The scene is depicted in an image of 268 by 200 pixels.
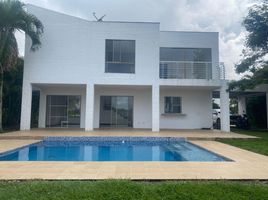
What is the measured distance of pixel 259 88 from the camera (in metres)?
20.2

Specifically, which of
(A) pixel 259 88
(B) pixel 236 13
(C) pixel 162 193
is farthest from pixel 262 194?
(A) pixel 259 88

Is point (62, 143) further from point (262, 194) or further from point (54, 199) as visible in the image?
point (262, 194)

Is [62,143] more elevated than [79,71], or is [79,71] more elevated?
[79,71]

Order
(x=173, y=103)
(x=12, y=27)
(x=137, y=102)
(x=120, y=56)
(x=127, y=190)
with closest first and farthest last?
(x=127, y=190) < (x=12, y=27) < (x=120, y=56) < (x=137, y=102) < (x=173, y=103)

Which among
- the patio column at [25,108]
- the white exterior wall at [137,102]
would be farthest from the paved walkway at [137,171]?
the white exterior wall at [137,102]

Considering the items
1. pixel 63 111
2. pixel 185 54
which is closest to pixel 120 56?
pixel 185 54

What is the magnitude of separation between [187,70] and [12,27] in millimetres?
A: 12115

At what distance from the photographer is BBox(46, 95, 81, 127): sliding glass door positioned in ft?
63.0

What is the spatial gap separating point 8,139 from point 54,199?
997cm

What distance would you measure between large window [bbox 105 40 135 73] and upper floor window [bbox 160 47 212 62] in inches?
129

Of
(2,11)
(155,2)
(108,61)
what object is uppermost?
(155,2)

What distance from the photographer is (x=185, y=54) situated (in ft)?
64.3

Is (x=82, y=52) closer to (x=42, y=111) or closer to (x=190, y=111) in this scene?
(x=42, y=111)

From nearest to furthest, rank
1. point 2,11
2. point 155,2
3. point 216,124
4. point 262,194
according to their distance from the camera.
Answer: point 262,194 < point 2,11 < point 155,2 < point 216,124
